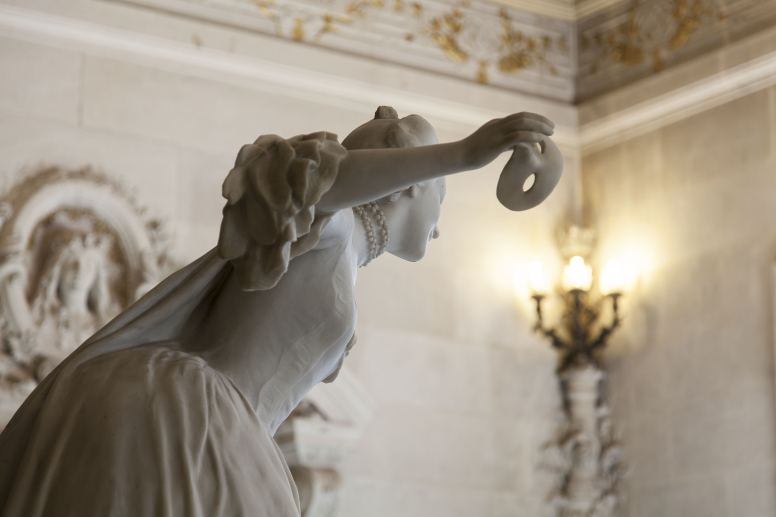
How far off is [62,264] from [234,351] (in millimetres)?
3169

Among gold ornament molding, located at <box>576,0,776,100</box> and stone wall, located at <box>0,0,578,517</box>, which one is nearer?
stone wall, located at <box>0,0,578,517</box>

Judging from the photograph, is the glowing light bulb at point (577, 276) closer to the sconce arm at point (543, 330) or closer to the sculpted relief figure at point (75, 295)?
the sconce arm at point (543, 330)

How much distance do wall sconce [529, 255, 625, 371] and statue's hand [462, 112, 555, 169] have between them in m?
4.57

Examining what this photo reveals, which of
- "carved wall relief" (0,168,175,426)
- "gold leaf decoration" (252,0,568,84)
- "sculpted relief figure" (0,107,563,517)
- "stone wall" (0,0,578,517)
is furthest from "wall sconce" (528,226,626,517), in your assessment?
"sculpted relief figure" (0,107,563,517)

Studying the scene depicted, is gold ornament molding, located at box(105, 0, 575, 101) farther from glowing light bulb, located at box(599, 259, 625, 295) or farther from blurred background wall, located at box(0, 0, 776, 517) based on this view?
glowing light bulb, located at box(599, 259, 625, 295)

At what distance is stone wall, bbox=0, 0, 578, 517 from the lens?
206 inches

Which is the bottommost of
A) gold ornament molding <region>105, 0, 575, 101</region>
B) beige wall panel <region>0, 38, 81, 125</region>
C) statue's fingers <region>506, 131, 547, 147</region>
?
statue's fingers <region>506, 131, 547, 147</region>

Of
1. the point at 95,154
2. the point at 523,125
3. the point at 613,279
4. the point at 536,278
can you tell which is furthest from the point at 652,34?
the point at 523,125

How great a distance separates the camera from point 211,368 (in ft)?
6.56

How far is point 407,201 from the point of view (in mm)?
2207

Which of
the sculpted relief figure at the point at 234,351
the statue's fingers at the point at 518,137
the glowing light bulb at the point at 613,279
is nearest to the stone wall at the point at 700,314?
the glowing light bulb at the point at 613,279

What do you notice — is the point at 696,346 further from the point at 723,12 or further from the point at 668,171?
the point at 723,12

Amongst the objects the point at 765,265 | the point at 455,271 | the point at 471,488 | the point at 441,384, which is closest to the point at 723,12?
the point at 765,265

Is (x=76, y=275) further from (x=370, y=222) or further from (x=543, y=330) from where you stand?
(x=370, y=222)
